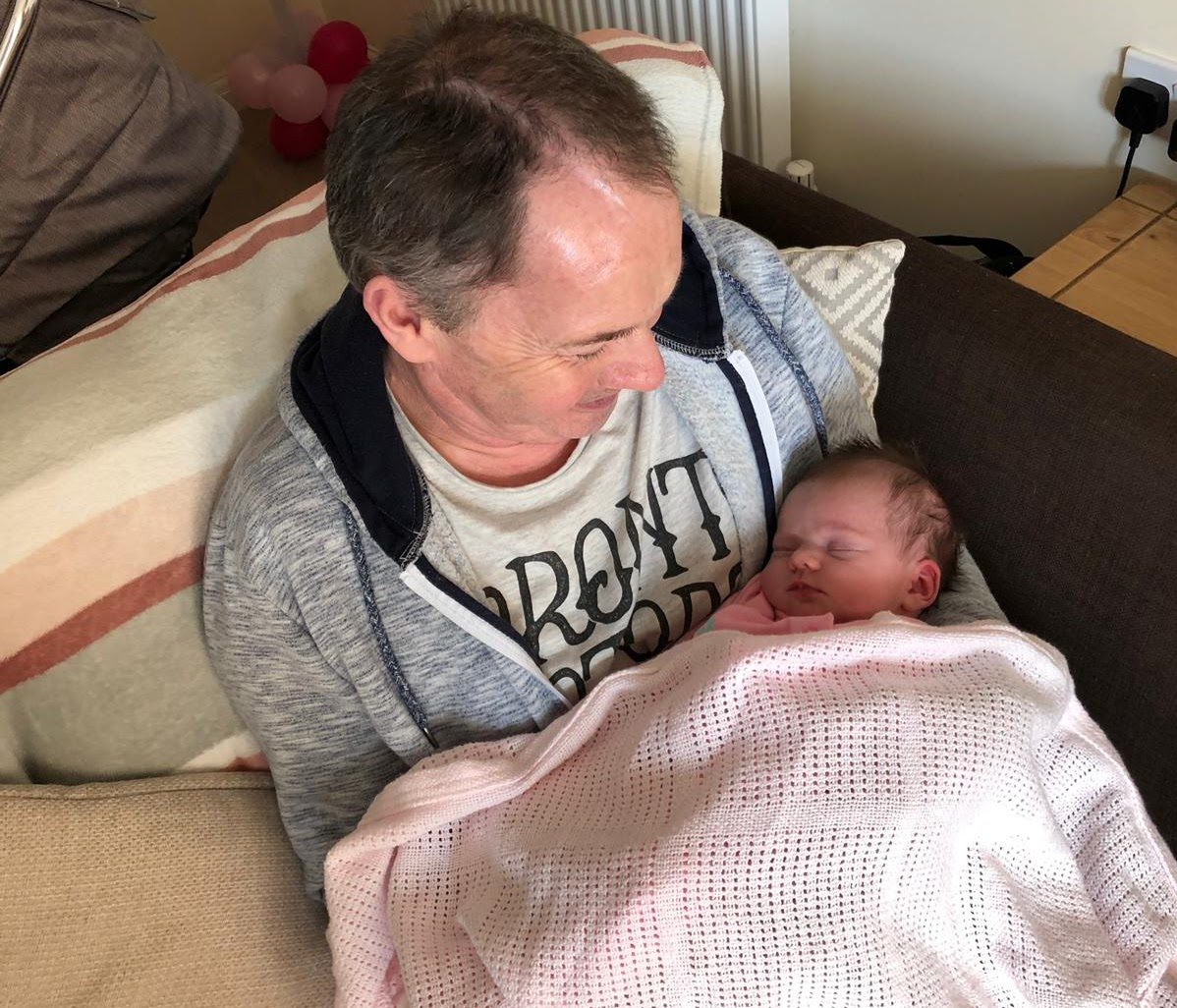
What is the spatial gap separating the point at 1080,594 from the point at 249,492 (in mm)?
916

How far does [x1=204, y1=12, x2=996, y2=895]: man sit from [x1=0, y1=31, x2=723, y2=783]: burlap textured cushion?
51mm

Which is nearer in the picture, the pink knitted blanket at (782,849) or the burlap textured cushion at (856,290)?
the pink knitted blanket at (782,849)

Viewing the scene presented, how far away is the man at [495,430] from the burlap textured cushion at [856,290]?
0.05 m

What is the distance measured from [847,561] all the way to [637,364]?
1.22ft

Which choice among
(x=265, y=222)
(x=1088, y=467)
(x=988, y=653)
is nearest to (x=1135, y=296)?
(x=1088, y=467)

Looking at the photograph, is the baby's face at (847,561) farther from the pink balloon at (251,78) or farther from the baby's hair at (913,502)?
the pink balloon at (251,78)

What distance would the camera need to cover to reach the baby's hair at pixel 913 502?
1.23 metres

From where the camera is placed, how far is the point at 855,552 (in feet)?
3.98

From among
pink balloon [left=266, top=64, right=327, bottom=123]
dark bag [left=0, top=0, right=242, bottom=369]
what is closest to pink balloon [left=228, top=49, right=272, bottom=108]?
pink balloon [left=266, top=64, right=327, bottom=123]

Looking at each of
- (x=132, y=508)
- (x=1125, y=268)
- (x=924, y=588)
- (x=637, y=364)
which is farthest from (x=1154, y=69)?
(x=132, y=508)

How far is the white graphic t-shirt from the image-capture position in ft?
3.70

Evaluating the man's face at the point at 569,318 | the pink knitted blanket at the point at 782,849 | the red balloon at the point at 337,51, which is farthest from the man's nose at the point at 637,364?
the red balloon at the point at 337,51

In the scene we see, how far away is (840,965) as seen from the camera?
907 millimetres

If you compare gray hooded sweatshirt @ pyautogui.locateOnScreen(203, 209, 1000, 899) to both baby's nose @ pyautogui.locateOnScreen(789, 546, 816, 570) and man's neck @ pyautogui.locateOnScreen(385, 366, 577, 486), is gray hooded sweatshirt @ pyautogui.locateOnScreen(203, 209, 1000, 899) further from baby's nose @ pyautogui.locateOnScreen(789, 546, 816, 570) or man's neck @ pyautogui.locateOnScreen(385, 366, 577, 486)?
baby's nose @ pyautogui.locateOnScreen(789, 546, 816, 570)
